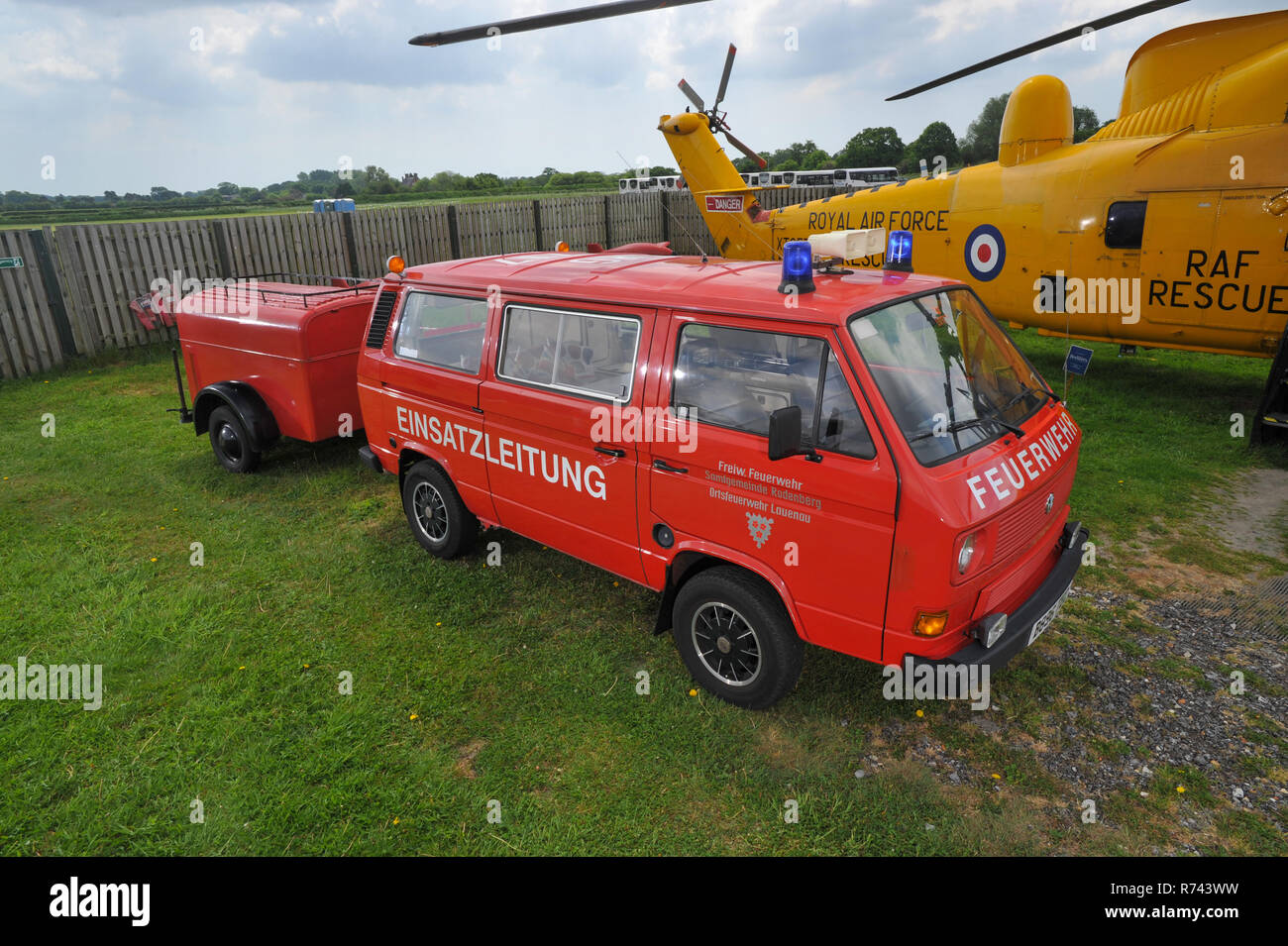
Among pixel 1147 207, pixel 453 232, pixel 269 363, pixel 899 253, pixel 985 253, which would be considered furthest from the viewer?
pixel 453 232

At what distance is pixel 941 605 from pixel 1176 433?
6827 mm

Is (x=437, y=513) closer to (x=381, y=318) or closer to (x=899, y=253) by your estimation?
(x=381, y=318)

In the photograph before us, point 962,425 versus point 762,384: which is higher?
point 762,384

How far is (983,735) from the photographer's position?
3982mm

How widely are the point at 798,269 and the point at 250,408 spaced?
5890mm

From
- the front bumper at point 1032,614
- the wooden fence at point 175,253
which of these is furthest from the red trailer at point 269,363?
the front bumper at point 1032,614

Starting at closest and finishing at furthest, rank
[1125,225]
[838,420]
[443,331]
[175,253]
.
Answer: [838,420]
[443,331]
[1125,225]
[175,253]

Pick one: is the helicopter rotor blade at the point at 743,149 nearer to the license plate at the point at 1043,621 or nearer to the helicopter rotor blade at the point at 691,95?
the helicopter rotor blade at the point at 691,95

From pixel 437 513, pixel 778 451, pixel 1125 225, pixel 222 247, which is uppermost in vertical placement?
pixel 222 247

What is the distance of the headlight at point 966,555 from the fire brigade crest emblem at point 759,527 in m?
0.89

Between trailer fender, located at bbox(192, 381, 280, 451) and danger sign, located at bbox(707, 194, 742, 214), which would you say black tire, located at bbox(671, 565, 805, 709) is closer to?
trailer fender, located at bbox(192, 381, 280, 451)

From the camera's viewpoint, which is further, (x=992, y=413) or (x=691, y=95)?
(x=691, y=95)

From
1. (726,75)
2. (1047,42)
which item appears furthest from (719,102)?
(1047,42)

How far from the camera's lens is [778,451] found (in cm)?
336
